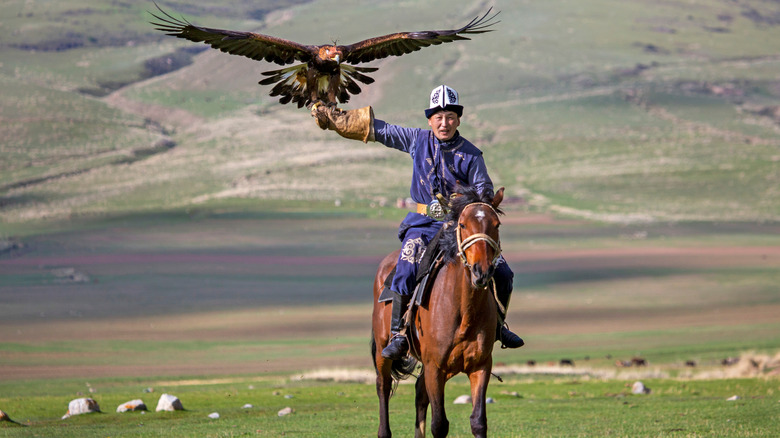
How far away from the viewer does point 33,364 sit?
26.9m

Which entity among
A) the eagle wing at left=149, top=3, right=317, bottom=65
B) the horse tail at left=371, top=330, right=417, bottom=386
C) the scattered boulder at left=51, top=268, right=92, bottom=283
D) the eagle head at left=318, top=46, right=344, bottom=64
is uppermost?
the eagle wing at left=149, top=3, right=317, bottom=65

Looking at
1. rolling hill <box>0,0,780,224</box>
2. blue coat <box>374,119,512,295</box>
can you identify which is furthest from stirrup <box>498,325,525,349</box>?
rolling hill <box>0,0,780,224</box>

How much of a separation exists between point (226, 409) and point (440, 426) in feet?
26.6

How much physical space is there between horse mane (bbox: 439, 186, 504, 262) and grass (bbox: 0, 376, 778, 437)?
175 inches

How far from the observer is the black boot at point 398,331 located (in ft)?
33.0

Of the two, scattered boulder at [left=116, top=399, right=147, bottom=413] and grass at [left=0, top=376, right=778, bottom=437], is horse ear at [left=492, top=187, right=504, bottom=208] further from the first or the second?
scattered boulder at [left=116, top=399, right=147, bottom=413]

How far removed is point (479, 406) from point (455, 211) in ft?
5.37

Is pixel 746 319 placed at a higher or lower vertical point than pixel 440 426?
lower

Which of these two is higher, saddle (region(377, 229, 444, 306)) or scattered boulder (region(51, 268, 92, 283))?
saddle (region(377, 229, 444, 306))

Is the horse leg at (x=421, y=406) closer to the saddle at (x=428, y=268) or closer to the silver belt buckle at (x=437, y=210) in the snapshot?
the saddle at (x=428, y=268)

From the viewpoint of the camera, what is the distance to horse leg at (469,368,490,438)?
9.13 m

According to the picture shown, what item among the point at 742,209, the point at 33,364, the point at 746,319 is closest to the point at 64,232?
the point at 33,364

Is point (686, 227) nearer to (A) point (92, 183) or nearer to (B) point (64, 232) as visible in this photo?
(B) point (64, 232)

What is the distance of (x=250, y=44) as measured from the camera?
32.8 ft
